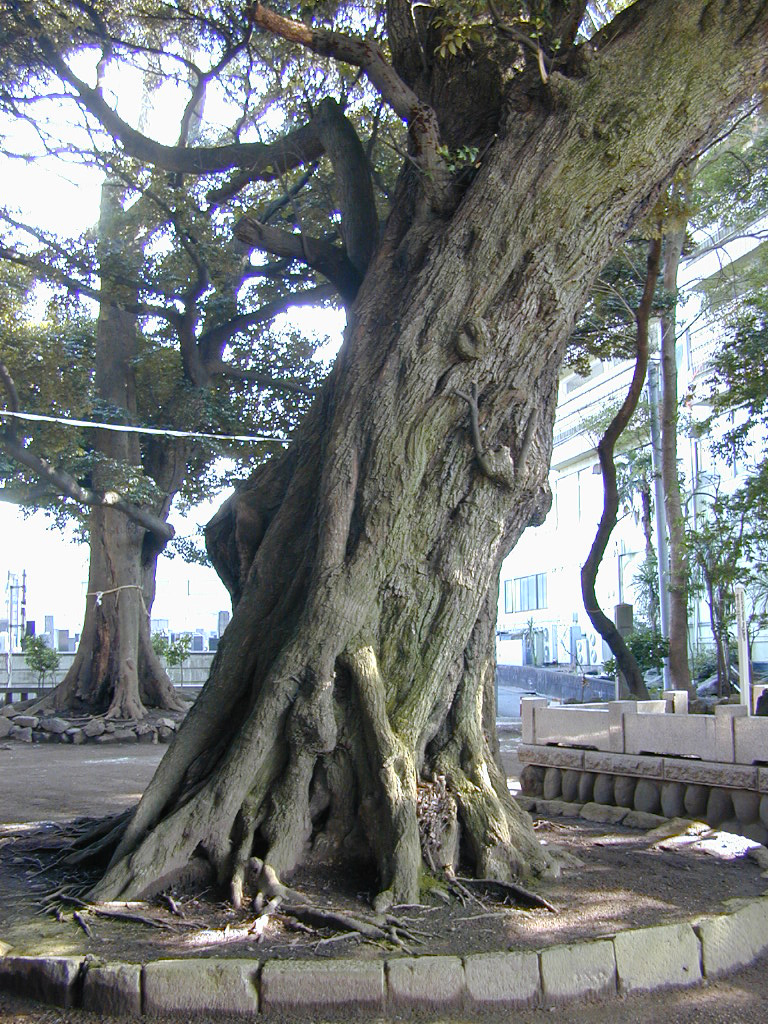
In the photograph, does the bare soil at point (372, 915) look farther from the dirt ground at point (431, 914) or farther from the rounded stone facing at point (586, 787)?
the rounded stone facing at point (586, 787)

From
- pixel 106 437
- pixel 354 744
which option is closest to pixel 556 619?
pixel 106 437

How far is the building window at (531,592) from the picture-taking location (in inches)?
1752

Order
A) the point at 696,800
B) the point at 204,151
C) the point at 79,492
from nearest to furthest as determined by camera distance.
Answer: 1. the point at 696,800
2. the point at 204,151
3. the point at 79,492

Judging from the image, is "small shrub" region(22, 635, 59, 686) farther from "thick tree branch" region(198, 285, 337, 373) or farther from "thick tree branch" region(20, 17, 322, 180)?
"thick tree branch" region(20, 17, 322, 180)

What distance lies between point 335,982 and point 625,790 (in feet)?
16.6

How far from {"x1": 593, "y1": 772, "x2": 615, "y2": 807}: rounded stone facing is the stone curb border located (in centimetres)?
427

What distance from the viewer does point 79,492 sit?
1720 cm

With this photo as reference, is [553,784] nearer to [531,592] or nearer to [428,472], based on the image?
[428,472]

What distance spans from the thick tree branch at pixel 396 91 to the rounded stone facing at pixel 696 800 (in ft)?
16.6

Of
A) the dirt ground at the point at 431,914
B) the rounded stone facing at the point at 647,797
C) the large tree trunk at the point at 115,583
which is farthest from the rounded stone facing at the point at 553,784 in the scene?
the large tree trunk at the point at 115,583

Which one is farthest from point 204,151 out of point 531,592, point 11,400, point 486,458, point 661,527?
point 531,592

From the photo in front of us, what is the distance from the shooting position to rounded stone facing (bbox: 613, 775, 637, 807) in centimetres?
865

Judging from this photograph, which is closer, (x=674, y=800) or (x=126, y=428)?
(x=674, y=800)

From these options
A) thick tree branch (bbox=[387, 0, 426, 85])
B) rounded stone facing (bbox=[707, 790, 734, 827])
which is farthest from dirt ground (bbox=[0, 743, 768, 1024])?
thick tree branch (bbox=[387, 0, 426, 85])
